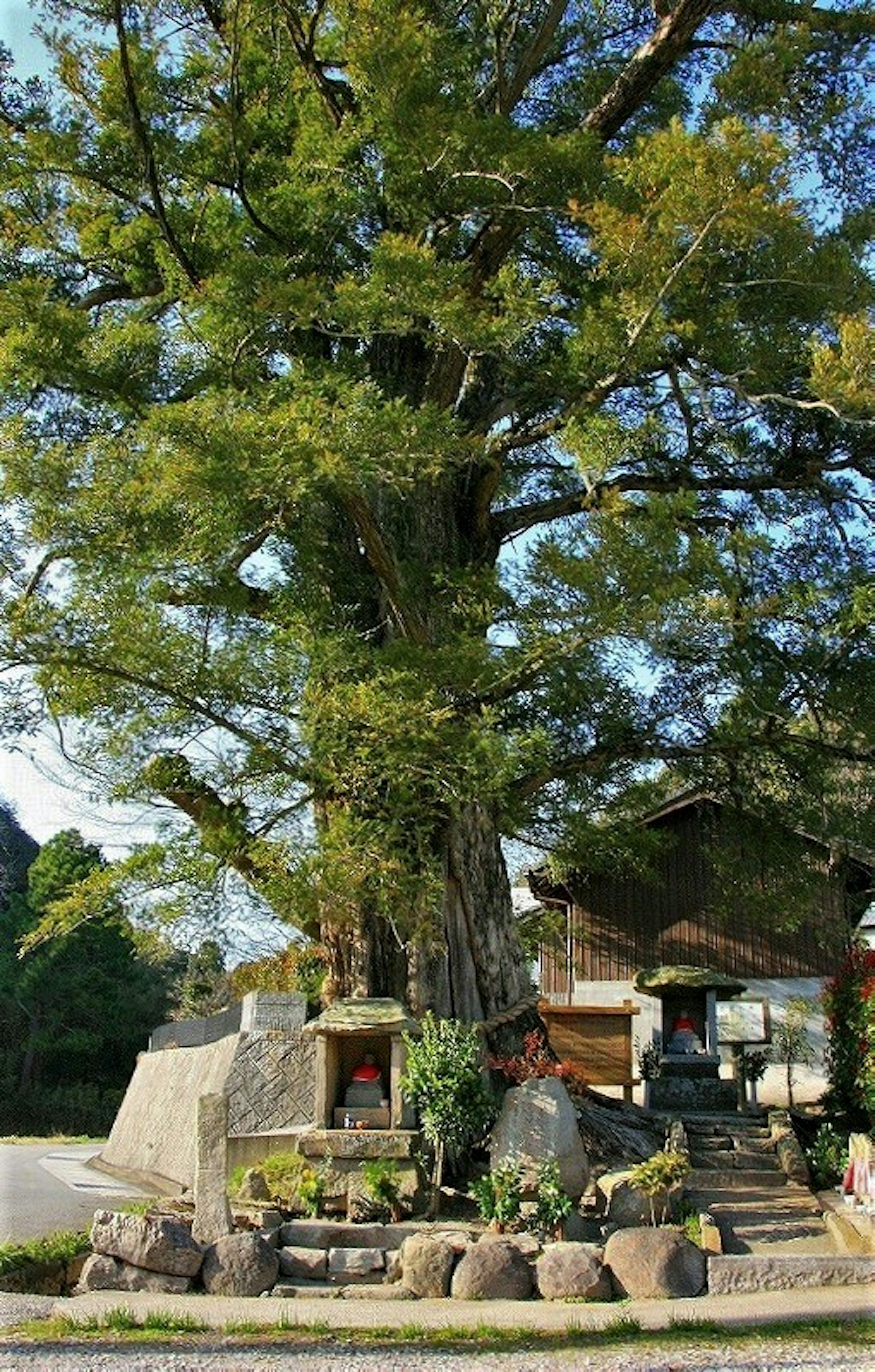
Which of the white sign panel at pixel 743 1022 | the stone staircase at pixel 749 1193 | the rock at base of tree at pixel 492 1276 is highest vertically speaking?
the white sign panel at pixel 743 1022

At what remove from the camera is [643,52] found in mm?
11484

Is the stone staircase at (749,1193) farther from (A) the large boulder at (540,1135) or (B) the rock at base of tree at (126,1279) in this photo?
(B) the rock at base of tree at (126,1279)

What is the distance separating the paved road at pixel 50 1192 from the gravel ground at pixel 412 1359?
288 cm

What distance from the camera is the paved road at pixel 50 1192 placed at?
1011cm

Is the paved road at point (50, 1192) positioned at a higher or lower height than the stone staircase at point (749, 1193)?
lower

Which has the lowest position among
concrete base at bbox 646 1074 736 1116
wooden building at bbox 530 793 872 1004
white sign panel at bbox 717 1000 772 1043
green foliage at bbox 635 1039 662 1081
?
concrete base at bbox 646 1074 736 1116

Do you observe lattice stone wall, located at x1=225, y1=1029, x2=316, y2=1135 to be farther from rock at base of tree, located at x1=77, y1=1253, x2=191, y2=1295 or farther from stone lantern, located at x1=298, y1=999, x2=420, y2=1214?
rock at base of tree, located at x1=77, y1=1253, x2=191, y2=1295

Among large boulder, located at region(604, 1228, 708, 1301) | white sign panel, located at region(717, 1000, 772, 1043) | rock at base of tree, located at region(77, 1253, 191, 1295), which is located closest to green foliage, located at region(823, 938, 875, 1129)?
white sign panel, located at region(717, 1000, 772, 1043)

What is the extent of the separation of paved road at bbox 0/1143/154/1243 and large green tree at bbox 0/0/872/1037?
2890 mm

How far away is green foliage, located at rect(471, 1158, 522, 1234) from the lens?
8438 millimetres

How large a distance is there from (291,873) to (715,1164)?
4553 millimetres

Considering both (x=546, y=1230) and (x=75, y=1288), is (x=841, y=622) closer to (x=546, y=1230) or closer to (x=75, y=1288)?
(x=546, y=1230)

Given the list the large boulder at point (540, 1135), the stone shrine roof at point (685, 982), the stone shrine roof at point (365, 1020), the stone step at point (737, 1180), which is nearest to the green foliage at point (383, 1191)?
the large boulder at point (540, 1135)

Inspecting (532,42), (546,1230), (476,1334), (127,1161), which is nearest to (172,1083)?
(127,1161)
